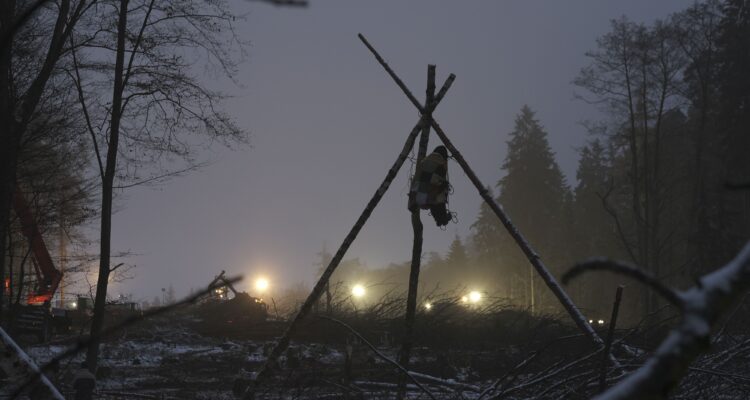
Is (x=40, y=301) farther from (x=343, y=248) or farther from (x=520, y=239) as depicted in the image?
(x=520, y=239)

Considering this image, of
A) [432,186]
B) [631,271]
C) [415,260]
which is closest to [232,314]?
[415,260]

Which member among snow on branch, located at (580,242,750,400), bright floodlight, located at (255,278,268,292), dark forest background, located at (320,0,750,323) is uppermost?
dark forest background, located at (320,0,750,323)

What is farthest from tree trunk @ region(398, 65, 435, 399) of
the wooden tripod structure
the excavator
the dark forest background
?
the excavator

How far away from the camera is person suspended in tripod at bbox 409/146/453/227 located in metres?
7.48

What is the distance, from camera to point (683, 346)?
76 cm

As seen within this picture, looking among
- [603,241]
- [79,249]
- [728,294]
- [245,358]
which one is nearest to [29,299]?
[79,249]

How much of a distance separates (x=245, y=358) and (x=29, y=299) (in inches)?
269

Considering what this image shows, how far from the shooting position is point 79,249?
16.2 meters

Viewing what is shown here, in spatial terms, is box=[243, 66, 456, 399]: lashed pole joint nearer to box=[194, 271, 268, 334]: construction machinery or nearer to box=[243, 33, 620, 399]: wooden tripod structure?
box=[243, 33, 620, 399]: wooden tripod structure

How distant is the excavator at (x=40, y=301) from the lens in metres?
11.6

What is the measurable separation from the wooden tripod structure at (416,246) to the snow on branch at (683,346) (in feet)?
18.3

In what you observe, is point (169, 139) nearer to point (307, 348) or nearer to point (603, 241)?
point (307, 348)

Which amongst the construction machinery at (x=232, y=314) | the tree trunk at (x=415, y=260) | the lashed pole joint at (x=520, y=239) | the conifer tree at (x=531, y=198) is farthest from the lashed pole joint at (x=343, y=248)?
the conifer tree at (x=531, y=198)

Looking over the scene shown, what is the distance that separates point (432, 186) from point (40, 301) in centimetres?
1130
